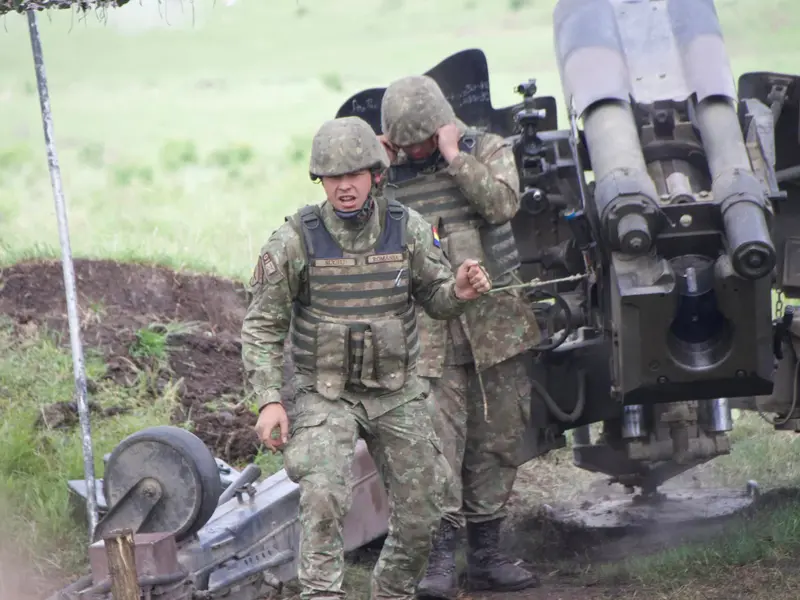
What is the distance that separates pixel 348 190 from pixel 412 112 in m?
0.94

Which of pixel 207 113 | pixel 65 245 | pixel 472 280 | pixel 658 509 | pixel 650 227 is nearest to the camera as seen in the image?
pixel 472 280

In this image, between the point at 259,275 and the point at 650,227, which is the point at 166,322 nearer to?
the point at 259,275

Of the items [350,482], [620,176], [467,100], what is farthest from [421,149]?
[350,482]

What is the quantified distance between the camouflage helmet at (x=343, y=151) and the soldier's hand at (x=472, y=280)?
21.2 inches

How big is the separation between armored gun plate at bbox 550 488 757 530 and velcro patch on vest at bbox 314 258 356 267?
3.15 metres

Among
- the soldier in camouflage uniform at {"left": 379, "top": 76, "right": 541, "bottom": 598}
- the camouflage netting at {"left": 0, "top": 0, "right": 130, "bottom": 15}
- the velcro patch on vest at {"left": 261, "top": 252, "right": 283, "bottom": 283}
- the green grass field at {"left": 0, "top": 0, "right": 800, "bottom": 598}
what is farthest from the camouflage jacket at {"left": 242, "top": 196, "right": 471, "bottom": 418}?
the green grass field at {"left": 0, "top": 0, "right": 800, "bottom": 598}

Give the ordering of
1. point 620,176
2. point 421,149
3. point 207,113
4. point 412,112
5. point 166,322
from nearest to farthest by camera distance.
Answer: point 620,176, point 412,112, point 421,149, point 166,322, point 207,113

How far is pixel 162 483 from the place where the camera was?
5.93 m

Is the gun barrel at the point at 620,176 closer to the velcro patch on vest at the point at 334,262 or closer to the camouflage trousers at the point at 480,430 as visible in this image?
the camouflage trousers at the point at 480,430

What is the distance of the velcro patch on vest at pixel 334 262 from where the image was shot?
5.22m

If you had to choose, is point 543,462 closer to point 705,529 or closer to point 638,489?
point 638,489

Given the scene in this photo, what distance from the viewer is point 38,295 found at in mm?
9234

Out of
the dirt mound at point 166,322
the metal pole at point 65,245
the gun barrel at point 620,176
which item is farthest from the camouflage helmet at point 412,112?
the dirt mound at point 166,322

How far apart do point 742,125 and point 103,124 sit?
5.98m
